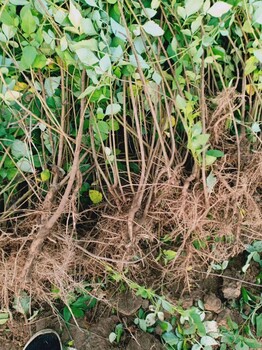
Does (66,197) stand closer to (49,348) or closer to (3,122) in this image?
(3,122)

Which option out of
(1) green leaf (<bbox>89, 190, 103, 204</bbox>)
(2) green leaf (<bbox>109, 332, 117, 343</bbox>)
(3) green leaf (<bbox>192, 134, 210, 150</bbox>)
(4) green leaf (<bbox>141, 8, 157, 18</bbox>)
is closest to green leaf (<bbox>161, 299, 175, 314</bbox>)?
(2) green leaf (<bbox>109, 332, 117, 343</bbox>)

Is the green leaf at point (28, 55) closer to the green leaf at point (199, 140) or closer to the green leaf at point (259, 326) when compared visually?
the green leaf at point (199, 140)

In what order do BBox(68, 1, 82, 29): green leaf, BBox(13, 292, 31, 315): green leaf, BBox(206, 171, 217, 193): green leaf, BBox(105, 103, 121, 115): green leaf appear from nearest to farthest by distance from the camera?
BBox(68, 1, 82, 29): green leaf, BBox(105, 103, 121, 115): green leaf, BBox(206, 171, 217, 193): green leaf, BBox(13, 292, 31, 315): green leaf

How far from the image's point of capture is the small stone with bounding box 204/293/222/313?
130cm

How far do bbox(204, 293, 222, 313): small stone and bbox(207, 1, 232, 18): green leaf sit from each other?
28.4 inches

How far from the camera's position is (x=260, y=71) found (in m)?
1.12

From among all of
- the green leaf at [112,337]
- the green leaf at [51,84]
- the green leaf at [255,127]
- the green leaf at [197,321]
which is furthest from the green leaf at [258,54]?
the green leaf at [112,337]

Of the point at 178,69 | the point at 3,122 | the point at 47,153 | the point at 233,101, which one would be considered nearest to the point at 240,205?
the point at 233,101

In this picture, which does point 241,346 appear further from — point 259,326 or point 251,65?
point 251,65

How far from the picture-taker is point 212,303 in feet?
4.28

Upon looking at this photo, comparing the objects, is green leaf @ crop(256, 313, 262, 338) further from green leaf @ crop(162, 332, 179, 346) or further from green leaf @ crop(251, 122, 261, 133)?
green leaf @ crop(251, 122, 261, 133)

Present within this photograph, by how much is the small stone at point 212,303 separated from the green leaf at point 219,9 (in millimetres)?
721

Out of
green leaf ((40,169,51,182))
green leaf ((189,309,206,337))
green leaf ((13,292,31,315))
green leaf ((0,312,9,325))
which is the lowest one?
green leaf ((189,309,206,337))

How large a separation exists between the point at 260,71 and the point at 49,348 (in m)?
0.85
